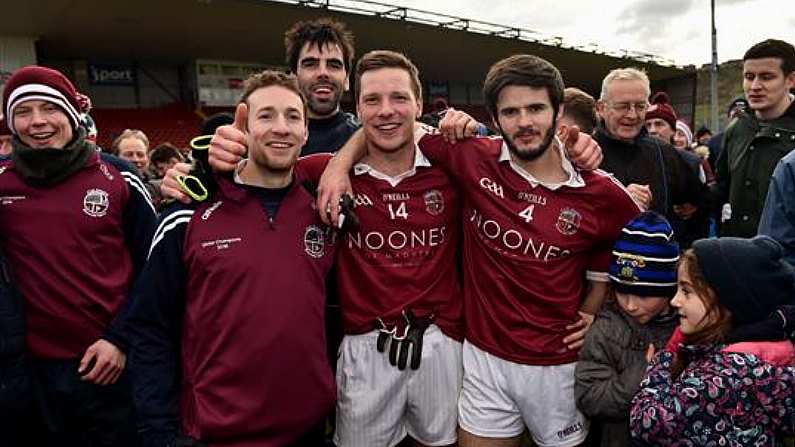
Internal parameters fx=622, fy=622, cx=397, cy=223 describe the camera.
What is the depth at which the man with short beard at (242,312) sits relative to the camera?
229cm

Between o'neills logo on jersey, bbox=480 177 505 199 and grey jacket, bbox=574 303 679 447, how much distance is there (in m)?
0.67

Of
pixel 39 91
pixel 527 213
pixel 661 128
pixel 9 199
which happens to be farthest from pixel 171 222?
pixel 661 128

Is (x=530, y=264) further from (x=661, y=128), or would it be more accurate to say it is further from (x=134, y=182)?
(x=661, y=128)

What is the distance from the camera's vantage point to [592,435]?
117 inches

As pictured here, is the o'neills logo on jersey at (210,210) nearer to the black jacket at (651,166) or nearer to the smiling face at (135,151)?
the black jacket at (651,166)

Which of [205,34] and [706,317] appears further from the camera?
[205,34]

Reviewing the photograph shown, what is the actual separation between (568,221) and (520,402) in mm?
795

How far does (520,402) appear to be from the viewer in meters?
2.65

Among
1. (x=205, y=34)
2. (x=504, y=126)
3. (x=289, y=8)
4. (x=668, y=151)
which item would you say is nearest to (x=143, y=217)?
(x=504, y=126)

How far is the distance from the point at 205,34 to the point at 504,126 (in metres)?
16.5

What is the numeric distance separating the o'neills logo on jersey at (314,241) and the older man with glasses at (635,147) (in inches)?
70.2

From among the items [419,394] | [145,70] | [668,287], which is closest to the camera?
[668,287]

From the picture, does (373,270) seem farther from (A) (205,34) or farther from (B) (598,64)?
(B) (598,64)

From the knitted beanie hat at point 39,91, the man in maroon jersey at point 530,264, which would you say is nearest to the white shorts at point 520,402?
the man in maroon jersey at point 530,264
